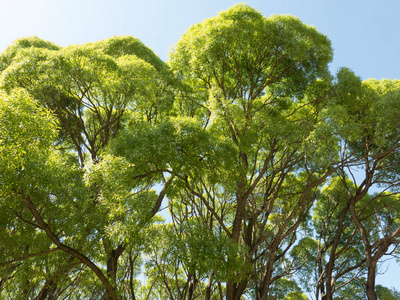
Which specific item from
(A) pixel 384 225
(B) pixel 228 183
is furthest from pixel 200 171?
(A) pixel 384 225

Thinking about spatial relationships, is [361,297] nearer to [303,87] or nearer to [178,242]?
[303,87]

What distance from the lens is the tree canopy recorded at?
673 centimetres

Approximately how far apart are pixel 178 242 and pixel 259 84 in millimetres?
6495

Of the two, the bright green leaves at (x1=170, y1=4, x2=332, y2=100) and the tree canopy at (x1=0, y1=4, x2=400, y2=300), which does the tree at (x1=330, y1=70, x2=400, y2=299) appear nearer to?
the tree canopy at (x1=0, y1=4, x2=400, y2=300)

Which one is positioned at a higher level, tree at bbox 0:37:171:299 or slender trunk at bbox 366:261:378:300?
tree at bbox 0:37:171:299

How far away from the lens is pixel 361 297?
14.4 meters

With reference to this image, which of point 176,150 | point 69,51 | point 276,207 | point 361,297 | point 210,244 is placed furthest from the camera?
point 361,297

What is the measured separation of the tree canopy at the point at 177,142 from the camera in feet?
22.1

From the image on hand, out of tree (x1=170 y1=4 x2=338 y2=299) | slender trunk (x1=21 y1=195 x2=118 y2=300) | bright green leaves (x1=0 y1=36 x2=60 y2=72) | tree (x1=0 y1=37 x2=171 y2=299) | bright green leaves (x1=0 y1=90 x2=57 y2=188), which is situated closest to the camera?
bright green leaves (x1=0 y1=90 x2=57 y2=188)

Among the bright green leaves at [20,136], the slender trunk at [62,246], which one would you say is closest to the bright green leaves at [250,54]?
the bright green leaves at [20,136]

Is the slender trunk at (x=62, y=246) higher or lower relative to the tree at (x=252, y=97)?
lower

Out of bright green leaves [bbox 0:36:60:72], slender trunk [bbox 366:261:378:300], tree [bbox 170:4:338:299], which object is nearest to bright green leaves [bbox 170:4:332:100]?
tree [bbox 170:4:338:299]

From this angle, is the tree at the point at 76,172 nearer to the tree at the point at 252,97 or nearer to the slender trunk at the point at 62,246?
the slender trunk at the point at 62,246

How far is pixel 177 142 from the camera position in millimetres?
7859
